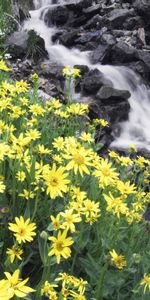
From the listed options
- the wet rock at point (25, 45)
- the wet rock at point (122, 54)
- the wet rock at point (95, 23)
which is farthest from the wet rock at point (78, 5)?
the wet rock at point (25, 45)

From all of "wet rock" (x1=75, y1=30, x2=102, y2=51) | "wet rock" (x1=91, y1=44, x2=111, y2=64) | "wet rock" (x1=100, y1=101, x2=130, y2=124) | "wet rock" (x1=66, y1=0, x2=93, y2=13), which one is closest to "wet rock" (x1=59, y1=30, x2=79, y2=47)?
"wet rock" (x1=75, y1=30, x2=102, y2=51)

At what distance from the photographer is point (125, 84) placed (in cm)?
961

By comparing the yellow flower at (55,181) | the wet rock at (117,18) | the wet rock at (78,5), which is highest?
the yellow flower at (55,181)

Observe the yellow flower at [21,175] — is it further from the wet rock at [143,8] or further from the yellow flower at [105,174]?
the wet rock at [143,8]

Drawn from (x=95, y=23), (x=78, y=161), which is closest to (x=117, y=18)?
(x=95, y=23)

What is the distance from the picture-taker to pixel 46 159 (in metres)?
2.81

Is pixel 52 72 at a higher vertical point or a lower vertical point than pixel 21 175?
lower

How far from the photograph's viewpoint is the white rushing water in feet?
26.1

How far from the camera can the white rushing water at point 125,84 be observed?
7.95 metres

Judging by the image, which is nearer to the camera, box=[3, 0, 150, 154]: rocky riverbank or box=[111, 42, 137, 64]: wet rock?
box=[3, 0, 150, 154]: rocky riverbank

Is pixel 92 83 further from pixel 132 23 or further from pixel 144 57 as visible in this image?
pixel 132 23

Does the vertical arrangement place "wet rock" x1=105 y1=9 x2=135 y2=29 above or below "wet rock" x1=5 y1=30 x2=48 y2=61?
below

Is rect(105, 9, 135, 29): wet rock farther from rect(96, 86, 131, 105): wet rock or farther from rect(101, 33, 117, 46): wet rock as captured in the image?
rect(96, 86, 131, 105): wet rock

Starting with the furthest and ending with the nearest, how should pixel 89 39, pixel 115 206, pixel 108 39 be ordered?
pixel 89 39, pixel 108 39, pixel 115 206
